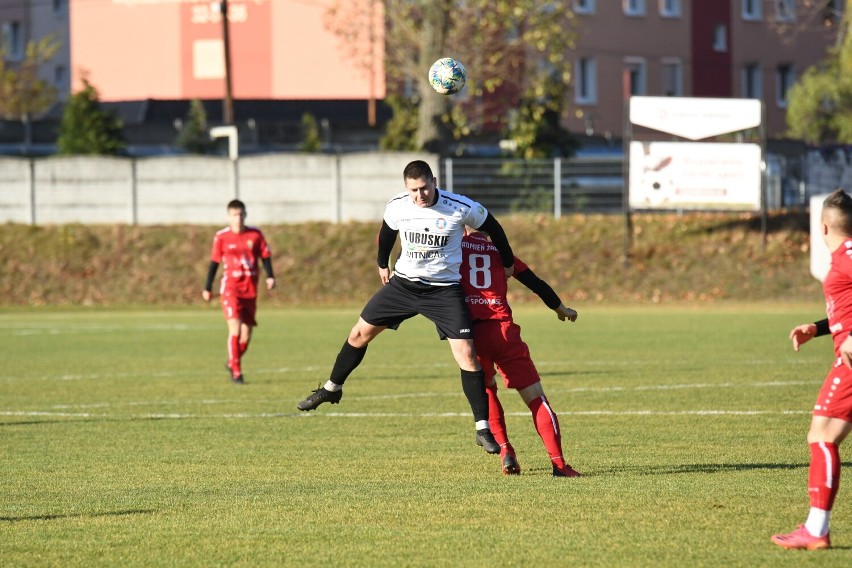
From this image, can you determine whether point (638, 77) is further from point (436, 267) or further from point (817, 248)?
point (436, 267)

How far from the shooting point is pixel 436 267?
9.98 metres

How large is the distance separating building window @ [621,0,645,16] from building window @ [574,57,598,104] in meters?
2.67

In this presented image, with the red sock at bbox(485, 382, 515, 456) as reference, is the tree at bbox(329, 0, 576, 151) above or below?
above

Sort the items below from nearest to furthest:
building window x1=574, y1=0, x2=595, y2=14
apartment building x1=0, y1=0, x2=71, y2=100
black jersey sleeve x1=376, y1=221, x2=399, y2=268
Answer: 1. black jersey sleeve x1=376, y1=221, x2=399, y2=268
2. building window x1=574, y1=0, x2=595, y2=14
3. apartment building x1=0, y1=0, x2=71, y2=100

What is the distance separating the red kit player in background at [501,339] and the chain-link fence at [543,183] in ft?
86.0

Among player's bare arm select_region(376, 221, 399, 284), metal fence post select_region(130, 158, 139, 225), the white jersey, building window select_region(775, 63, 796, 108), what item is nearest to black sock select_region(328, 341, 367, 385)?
player's bare arm select_region(376, 221, 399, 284)

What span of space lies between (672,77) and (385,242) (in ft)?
188

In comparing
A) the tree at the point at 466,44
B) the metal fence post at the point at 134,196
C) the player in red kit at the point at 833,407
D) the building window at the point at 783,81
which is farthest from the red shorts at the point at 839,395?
the building window at the point at 783,81

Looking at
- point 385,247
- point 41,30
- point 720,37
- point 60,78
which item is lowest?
point 385,247

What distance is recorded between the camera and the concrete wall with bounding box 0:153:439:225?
3712 centimetres

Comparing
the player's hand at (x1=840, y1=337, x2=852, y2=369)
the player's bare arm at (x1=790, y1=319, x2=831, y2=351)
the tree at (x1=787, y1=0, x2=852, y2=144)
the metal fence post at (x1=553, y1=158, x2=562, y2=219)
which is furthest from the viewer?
the tree at (x1=787, y1=0, x2=852, y2=144)

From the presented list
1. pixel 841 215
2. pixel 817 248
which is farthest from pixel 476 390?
pixel 817 248

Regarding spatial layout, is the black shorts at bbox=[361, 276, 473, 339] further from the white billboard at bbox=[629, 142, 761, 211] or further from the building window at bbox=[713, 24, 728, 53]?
the building window at bbox=[713, 24, 728, 53]

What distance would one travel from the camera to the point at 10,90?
59625mm
